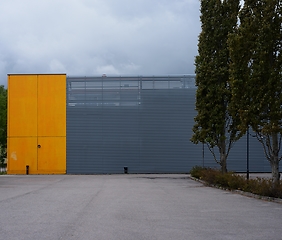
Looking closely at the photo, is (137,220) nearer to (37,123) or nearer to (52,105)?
(52,105)

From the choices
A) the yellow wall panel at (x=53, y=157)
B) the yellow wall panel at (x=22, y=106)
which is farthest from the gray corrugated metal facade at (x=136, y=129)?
the yellow wall panel at (x=22, y=106)

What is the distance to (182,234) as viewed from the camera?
958 centimetres

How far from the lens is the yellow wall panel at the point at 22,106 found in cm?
4438

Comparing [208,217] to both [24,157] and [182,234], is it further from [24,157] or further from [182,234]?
[24,157]

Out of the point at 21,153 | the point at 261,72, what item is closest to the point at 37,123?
the point at 21,153

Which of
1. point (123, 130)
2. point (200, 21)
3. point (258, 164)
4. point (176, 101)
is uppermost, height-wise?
point (200, 21)

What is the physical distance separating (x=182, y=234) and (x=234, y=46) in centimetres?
1289

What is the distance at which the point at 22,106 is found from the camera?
147 feet

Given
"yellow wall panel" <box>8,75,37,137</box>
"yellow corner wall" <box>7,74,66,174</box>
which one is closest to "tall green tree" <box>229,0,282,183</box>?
"yellow corner wall" <box>7,74,66,174</box>

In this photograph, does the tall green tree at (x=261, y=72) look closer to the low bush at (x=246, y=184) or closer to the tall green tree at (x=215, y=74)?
the low bush at (x=246, y=184)

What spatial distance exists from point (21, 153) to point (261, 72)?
30458mm

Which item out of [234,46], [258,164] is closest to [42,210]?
[234,46]

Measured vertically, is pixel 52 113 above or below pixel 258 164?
above

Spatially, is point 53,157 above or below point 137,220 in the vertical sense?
above
